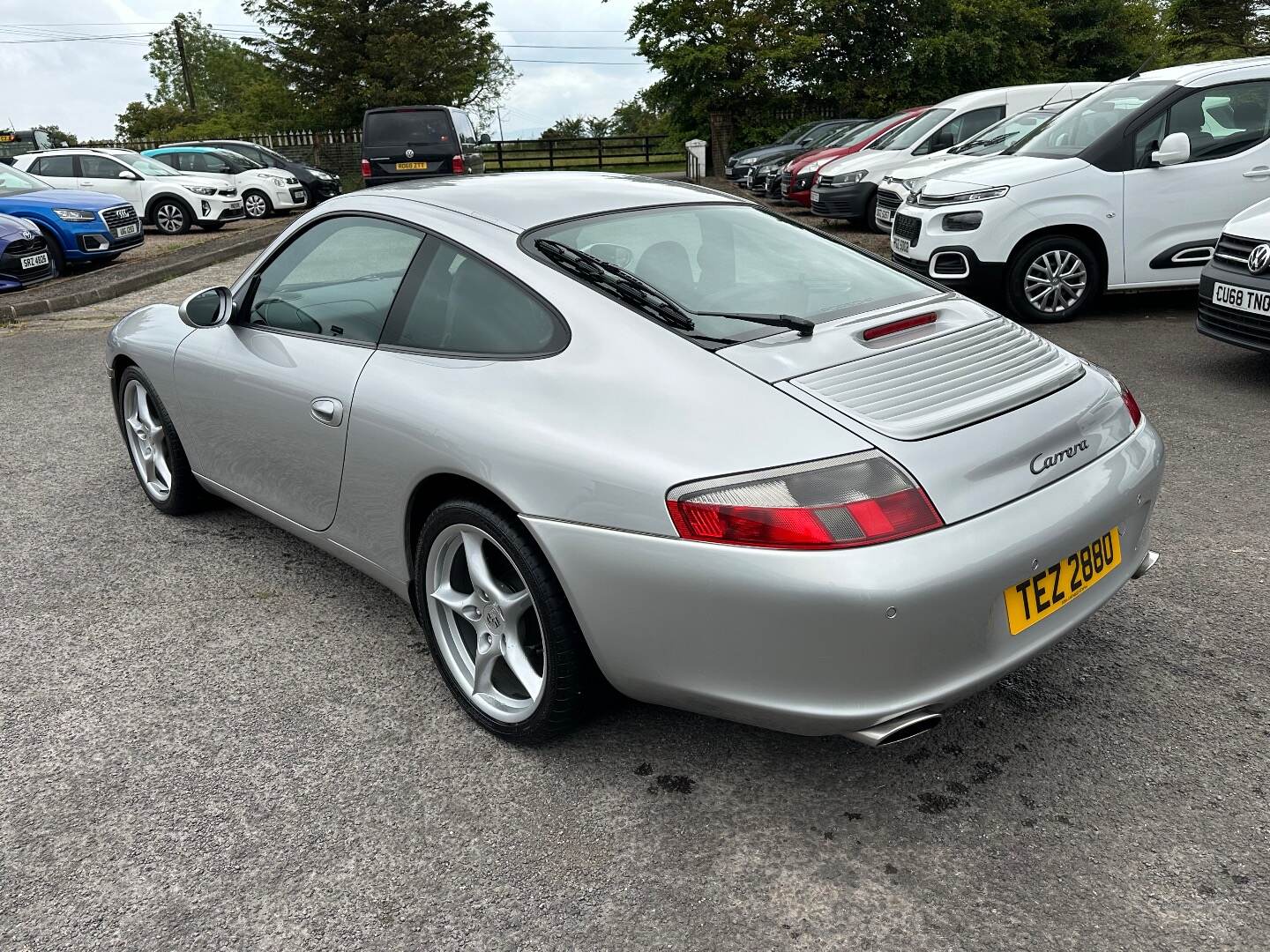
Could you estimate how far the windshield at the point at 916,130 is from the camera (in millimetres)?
14469

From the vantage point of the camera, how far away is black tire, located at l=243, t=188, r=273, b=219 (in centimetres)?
2008

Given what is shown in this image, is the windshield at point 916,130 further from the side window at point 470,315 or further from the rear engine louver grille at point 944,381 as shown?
the side window at point 470,315

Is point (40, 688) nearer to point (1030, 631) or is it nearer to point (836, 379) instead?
point (836, 379)

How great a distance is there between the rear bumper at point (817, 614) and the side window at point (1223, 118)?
6580 mm

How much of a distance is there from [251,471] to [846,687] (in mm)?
2324

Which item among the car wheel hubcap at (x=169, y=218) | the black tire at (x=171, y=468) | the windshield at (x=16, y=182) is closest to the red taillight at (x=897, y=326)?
the black tire at (x=171, y=468)

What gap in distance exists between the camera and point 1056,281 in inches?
313

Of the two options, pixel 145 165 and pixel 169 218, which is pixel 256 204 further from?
pixel 169 218


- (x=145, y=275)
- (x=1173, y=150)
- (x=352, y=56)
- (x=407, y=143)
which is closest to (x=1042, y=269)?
(x=1173, y=150)

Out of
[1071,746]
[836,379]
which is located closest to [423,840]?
[836,379]

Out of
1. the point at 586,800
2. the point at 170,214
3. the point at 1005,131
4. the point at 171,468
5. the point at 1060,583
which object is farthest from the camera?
the point at 170,214

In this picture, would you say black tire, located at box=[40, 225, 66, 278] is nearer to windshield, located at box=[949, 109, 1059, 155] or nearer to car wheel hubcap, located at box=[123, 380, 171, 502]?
car wheel hubcap, located at box=[123, 380, 171, 502]

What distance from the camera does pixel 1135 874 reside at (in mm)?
2211

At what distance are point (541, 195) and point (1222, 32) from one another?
113 ft
